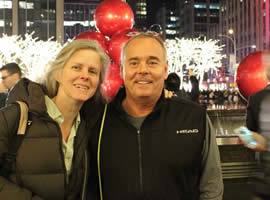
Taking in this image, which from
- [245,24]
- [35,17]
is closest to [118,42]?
[35,17]

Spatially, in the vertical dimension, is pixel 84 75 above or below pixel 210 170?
above

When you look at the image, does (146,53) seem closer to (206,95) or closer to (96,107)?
(96,107)

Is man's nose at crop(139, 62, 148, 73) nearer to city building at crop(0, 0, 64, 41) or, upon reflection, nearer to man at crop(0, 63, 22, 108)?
man at crop(0, 63, 22, 108)

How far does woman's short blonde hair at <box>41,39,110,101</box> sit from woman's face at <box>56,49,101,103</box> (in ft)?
0.11

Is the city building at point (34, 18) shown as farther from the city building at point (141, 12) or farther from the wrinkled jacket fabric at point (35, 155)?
the city building at point (141, 12)

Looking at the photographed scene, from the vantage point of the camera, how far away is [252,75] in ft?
25.0

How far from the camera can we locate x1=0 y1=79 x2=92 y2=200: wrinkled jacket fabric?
2.12 metres

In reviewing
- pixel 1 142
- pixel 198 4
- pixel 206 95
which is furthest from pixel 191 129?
pixel 198 4


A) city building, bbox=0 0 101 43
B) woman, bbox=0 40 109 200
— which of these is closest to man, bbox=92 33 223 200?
woman, bbox=0 40 109 200

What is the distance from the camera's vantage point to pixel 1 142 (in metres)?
2.08

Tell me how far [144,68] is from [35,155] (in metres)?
1.06

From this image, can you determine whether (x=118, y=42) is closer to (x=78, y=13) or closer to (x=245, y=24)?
(x=245, y=24)

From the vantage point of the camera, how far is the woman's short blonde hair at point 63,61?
2.62m

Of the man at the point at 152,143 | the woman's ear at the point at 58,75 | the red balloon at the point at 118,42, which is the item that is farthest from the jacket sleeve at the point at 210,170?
the red balloon at the point at 118,42
